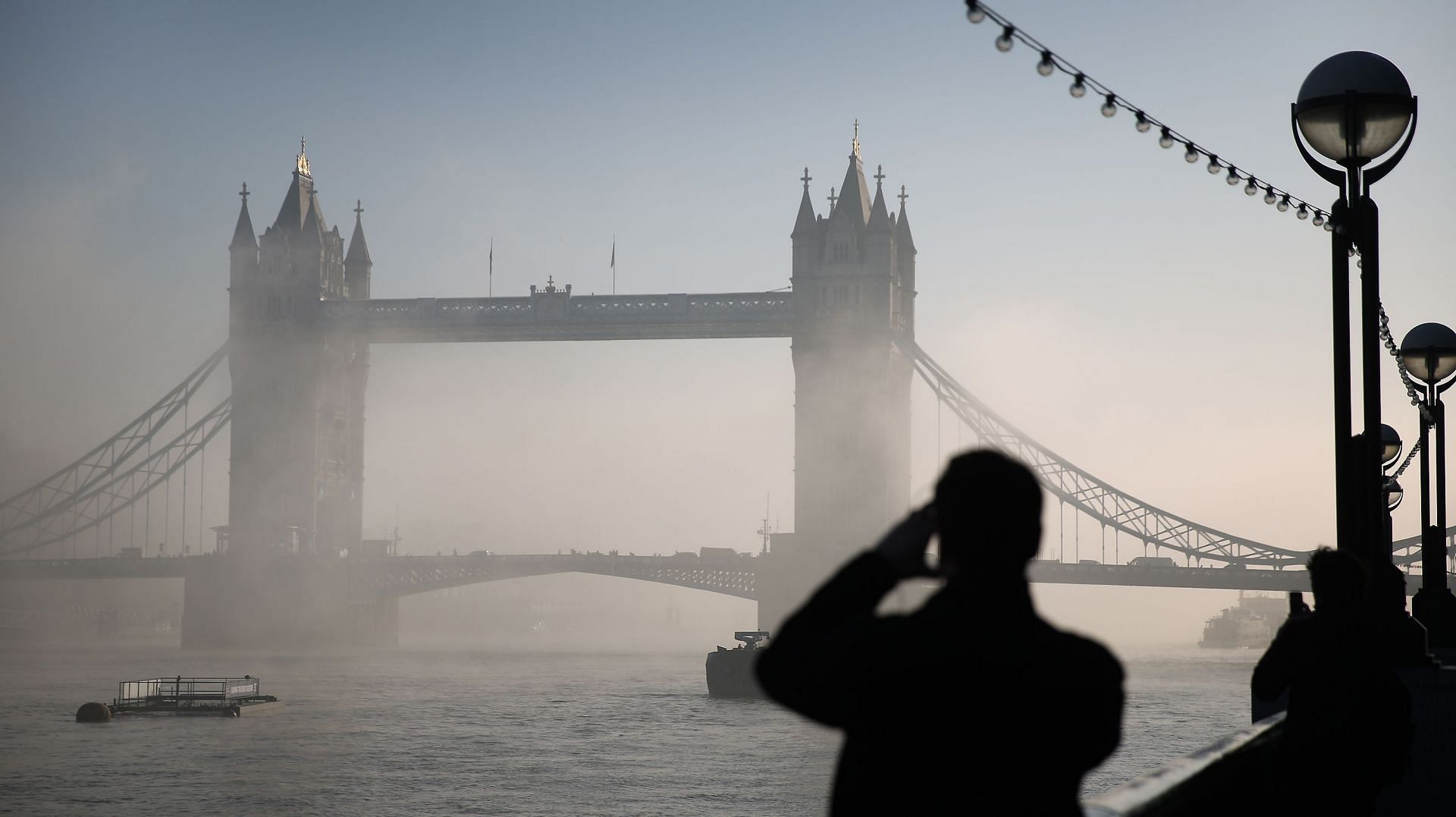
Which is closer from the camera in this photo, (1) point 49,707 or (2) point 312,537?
(1) point 49,707

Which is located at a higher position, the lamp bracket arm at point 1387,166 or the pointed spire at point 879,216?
the pointed spire at point 879,216

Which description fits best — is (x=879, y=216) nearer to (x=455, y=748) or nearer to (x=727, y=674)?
(x=727, y=674)

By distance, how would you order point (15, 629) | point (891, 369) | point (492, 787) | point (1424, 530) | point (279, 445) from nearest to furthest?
point (1424, 530) < point (492, 787) < point (891, 369) < point (279, 445) < point (15, 629)

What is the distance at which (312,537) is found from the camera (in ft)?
259

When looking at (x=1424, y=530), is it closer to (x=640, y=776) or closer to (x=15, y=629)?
(x=640, y=776)

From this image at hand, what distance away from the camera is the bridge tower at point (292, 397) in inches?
3110

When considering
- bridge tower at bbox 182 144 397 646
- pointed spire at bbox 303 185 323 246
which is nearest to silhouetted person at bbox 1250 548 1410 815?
bridge tower at bbox 182 144 397 646

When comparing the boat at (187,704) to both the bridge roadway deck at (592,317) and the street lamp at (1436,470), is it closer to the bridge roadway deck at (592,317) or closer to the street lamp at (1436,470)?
the bridge roadway deck at (592,317)

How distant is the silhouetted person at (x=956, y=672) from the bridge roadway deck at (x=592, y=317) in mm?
69901

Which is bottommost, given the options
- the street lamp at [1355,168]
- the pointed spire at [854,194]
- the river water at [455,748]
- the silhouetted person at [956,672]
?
the river water at [455,748]

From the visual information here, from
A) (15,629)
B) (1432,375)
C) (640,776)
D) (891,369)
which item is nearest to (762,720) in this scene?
(640,776)

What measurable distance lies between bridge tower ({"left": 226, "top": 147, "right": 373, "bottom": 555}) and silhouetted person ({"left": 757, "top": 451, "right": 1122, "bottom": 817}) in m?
78.4

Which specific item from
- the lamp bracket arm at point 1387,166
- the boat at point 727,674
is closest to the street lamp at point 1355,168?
the lamp bracket arm at point 1387,166

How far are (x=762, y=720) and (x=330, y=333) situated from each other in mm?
41190
